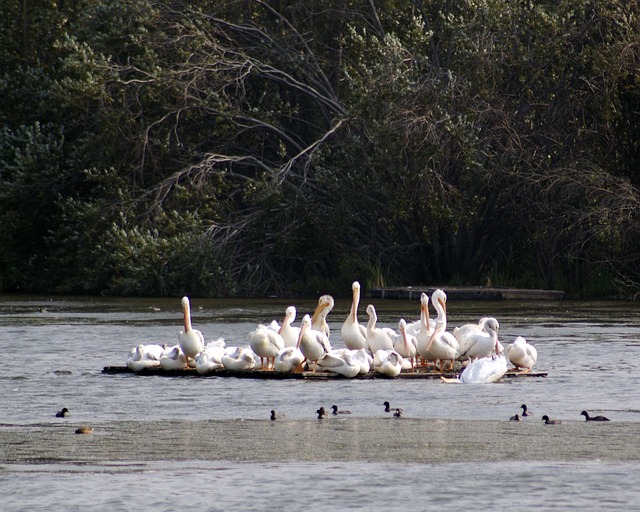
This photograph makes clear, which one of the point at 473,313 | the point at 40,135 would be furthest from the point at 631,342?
the point at 40,135

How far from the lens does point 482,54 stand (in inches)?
1330

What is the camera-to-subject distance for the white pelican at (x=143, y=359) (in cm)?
1639

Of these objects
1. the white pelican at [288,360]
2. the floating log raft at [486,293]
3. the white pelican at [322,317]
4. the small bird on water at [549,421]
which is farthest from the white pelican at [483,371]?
the floating log raft at [486,293]

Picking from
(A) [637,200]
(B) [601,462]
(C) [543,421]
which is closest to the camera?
(B) [601,462]

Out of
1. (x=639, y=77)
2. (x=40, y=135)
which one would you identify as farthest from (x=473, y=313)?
(x=40, y=135)

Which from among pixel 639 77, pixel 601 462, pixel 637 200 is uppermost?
pixel 639 77

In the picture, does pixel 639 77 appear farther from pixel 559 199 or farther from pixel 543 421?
pixel 543 421

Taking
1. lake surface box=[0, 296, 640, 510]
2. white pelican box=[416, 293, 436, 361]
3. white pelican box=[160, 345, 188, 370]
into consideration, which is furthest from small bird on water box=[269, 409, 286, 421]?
white pelican box=[416, 293, 436, 361]

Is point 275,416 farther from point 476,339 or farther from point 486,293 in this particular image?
point 486,293

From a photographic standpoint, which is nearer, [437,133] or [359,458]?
[359,458]

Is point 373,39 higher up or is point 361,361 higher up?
point 373,39

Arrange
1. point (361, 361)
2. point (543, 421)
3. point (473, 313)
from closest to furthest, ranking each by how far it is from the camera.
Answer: point (543, 421) < point (361, 361) < point (473, 313)

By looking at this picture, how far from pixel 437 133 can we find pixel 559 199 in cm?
306

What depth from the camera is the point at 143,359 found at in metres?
16.5
